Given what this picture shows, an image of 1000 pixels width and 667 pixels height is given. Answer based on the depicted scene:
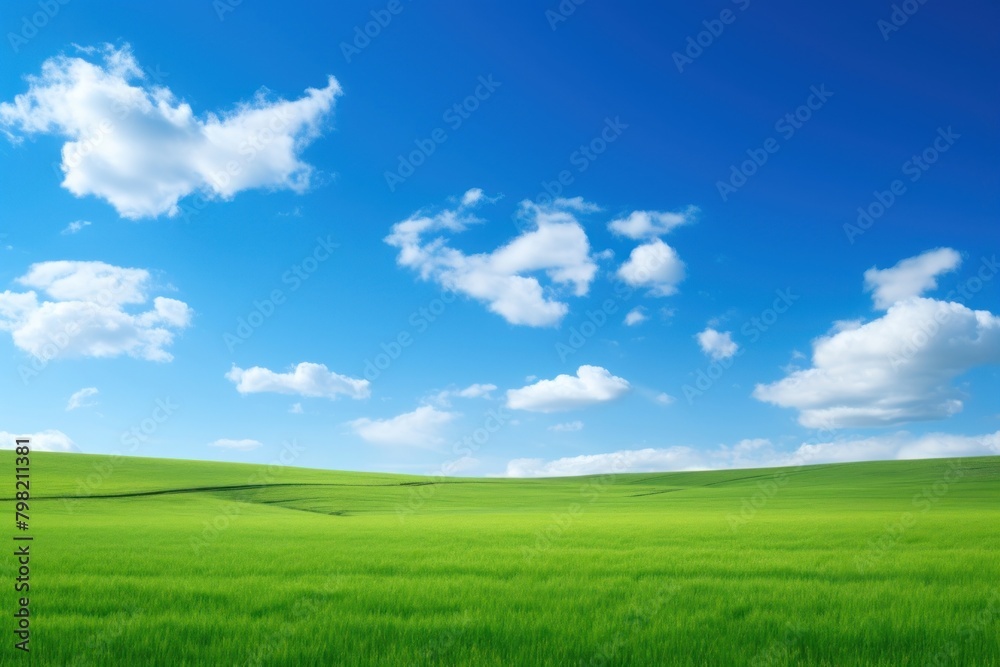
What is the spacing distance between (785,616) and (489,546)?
10.3 meters

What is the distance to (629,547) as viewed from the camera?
17.7 m

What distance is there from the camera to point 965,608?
928 cm

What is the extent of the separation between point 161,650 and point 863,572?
1191 cm

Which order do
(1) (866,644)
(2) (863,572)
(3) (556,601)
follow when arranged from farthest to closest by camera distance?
(2) (863,572), (3) (556,601), (1) (866,644)

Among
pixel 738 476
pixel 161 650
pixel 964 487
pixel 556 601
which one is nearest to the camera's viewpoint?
pixel 161 650

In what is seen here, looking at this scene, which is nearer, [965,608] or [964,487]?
[965,608]

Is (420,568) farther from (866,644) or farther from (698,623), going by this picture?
(866,644)

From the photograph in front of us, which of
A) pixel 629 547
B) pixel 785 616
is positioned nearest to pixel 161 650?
pixel 785 616

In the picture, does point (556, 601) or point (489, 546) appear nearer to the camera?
point (556, 601)

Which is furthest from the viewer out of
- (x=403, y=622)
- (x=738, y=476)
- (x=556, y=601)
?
(x=738, y=476)

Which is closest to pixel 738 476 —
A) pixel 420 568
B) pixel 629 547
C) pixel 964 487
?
pixel 964 487

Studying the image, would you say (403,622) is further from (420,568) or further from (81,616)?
(420,568)

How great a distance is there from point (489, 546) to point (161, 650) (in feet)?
38.1

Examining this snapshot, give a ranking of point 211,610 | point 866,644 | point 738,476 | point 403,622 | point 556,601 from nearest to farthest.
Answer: point 866,644 < point 403,622 < point 211,610 < point 556,601 < point 738,476
